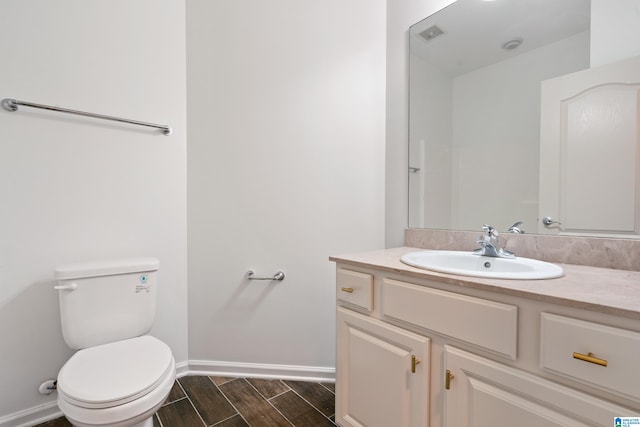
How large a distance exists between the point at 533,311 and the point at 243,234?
1.42 metres

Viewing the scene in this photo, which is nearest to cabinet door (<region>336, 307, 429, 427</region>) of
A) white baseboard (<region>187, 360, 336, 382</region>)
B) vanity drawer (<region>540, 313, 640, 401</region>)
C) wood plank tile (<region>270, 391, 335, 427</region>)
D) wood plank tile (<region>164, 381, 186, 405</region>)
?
wood plank tile (<region>270, 391, 335, 427</region>)

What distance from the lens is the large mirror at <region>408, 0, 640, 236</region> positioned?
44.6 inches

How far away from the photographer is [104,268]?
1.30 metres

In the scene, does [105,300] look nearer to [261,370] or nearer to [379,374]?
[261,370]

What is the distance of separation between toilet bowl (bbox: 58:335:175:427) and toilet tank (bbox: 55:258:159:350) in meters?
0.11

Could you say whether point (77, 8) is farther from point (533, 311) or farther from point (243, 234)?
point (533, 311)

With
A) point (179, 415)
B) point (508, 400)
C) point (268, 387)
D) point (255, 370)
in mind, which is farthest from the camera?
point (255, 370)

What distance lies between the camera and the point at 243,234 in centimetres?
171

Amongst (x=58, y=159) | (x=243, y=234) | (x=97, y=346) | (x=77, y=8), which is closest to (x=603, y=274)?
(x=243, y=234)

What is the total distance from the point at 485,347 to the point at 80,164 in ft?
6.27

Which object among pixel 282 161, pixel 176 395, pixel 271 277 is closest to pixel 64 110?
pixel 282 161

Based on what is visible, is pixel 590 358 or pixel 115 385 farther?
pixel 115 385

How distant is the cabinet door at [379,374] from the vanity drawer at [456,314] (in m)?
0.08

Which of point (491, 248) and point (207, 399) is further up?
point (491, 248)
